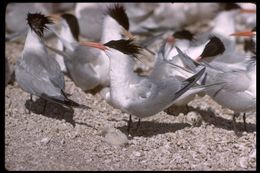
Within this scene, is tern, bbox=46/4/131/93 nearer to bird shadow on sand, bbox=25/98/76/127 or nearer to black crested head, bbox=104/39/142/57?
bird shadow on sand, bbox=25/98/76/127

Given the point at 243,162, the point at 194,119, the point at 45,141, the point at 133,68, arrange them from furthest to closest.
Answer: the point at 194,119 → the point at 133,68 → the point at 45,141 → the point at 243,162

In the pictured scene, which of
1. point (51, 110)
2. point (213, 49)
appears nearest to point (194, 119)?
point (213, 49)

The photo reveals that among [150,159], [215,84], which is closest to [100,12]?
[215,84]

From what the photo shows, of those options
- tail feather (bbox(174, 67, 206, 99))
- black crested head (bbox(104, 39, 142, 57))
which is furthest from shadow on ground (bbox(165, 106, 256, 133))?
black crested head (bbox(104, 39, 142, 57))

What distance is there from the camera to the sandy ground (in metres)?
3.91

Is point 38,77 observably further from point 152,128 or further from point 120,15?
point 152,128

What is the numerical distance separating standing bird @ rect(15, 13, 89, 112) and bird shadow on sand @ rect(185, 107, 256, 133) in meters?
1.02

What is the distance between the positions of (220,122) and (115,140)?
114 centimetres

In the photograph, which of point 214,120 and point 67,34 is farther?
point 67,34

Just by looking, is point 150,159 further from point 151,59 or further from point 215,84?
point 151,59

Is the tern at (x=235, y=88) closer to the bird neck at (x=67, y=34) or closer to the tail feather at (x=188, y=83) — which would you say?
the tail feather at (x=188, y=83)

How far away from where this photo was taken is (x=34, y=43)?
4.90 meters

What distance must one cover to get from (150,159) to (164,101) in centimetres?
45

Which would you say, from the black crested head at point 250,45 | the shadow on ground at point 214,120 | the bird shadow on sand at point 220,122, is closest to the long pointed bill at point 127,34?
the shadow on ground at point 214,120
